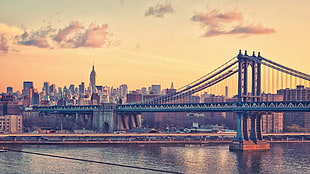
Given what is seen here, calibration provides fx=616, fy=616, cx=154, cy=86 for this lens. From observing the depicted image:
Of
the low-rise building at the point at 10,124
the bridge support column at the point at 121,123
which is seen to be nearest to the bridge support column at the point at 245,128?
the bridge support column at the point at 121,123

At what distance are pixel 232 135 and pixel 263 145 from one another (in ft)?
83.3

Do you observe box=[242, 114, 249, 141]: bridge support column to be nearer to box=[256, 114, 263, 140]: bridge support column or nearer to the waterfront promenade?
box=[256, 114, 263, 140]: bridge support column

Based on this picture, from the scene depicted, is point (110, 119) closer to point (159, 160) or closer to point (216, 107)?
point (216, 107)

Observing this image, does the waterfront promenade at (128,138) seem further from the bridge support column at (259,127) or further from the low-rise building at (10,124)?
the low-rise building at (10,124)

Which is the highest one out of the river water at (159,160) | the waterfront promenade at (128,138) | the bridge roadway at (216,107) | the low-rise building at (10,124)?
→ the bridge roadway at (216,107)

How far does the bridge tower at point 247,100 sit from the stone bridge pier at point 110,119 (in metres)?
43.0

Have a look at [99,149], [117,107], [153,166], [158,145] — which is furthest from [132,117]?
[153,166]

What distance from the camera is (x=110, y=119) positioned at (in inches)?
5364

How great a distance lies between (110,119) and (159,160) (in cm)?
5878

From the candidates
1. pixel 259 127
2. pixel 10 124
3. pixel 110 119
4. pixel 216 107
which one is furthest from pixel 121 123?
pixel 259 127

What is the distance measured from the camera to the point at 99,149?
9388cm

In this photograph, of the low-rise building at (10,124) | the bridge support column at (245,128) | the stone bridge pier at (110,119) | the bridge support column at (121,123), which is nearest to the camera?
the bridge support column at (245,128)

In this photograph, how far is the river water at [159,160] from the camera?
68.2 metres

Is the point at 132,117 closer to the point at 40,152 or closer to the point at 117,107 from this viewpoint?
the point at 117,107
